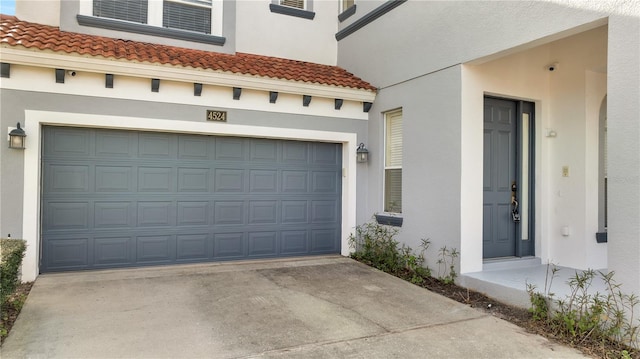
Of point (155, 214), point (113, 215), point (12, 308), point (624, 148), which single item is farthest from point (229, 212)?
point (624, 148)

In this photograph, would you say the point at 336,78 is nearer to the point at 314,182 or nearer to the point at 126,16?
the point at 314,182

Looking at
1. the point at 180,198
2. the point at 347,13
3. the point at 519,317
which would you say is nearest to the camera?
the point at 519,317

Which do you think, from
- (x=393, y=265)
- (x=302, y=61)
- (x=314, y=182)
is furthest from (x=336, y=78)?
(x=393, y=265)

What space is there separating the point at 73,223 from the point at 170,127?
2.08 metres

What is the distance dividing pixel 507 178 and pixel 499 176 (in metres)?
0.17

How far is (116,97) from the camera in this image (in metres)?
6.31

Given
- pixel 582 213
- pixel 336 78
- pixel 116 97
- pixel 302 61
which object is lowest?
pixel 582 213

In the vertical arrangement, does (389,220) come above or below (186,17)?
below

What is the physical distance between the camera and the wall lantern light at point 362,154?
789cm

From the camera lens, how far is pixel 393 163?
758 centimetres

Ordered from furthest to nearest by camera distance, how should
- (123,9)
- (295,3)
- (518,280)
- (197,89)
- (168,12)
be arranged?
(295,3), (168,12), (123,9), (197,89), (518,280)

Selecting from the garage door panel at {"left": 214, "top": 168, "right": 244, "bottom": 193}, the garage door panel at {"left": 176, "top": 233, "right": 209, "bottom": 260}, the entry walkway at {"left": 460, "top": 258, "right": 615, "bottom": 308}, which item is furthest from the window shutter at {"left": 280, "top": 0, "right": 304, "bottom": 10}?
the entry walkway at {"left": 460, "top": 258, "right": 615, "bottom": 308}

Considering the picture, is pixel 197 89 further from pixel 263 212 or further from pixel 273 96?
pixel 263 212

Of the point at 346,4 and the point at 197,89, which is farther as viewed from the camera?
the point at 346,4
